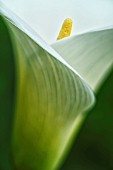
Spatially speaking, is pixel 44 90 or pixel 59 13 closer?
pixel 44 90

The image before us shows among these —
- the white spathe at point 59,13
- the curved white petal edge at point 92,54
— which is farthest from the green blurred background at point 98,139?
the white spathe at point 59,13

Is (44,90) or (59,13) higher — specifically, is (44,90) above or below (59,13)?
above

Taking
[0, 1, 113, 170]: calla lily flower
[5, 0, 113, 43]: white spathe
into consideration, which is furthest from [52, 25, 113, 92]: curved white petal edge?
[5, 0, 113, 43]: white spathe

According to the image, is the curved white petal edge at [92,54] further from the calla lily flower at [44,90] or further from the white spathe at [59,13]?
the white spathe at [59,13]

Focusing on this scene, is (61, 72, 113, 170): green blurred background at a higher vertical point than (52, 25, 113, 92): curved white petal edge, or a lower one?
lower

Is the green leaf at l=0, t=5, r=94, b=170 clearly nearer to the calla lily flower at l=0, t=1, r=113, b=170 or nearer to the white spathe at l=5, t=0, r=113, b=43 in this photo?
the calla lily flower at l=0, t=1, r=113, b=170

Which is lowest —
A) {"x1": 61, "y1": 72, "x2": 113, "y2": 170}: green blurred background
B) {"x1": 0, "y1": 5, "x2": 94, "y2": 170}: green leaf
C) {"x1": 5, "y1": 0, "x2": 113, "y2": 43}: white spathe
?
{"x1": 5, "y1": 0, "x2": 113, "y2": 43}: white spathe

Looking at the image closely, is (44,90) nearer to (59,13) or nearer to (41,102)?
(41,102)

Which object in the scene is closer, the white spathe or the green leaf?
the green leaf

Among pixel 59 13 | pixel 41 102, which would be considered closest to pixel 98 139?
pixel 41 102

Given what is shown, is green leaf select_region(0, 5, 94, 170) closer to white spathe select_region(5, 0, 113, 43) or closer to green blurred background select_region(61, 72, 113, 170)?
green blurred background select_region(61, 72, 113, 170)
